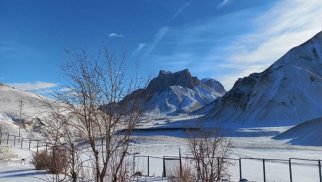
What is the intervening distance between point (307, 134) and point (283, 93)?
192 feet

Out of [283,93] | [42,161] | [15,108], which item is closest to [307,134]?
[283,93]

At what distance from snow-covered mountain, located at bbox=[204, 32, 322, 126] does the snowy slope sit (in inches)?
1556

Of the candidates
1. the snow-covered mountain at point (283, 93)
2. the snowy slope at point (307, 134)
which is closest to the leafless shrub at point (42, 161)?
the snowy slope at point (307, 134)

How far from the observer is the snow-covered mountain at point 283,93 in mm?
132375

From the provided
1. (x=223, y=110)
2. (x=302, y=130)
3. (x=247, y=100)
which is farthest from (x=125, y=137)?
(x=223, y=110)

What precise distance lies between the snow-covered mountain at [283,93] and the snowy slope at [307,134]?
39.5 m

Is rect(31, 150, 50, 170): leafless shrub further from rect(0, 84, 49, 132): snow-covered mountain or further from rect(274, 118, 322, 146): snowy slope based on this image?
rect(0, 84, 49, 132): snow-covered mountain

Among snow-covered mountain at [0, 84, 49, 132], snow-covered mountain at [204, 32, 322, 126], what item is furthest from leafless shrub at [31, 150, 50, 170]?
snow-covered mountain at [204, 32, 322, 126]

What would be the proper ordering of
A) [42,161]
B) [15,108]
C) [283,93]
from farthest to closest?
[283,93] < [15,108] < [42,161]

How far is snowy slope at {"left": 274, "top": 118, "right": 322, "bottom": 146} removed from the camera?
74.2m

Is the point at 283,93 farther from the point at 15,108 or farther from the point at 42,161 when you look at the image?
the point at 42,161

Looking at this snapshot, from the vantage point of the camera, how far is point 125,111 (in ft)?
35.6

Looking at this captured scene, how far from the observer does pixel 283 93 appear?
138m

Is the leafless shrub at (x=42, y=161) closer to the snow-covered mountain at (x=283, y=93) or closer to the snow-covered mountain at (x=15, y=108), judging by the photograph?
the snow-covered mountain at (x=15, y=108)
